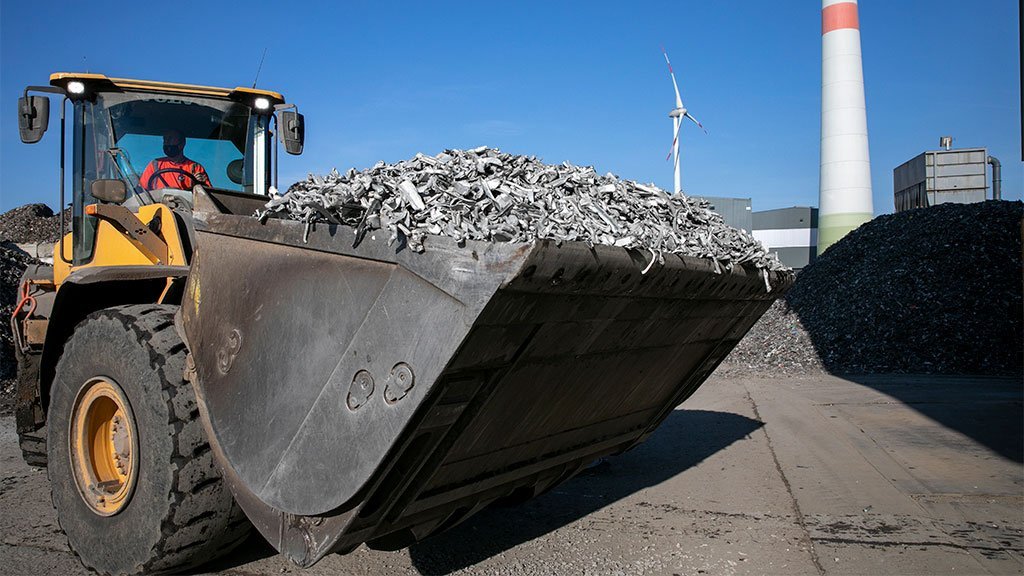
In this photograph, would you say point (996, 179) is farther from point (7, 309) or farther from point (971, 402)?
point (7, 309)

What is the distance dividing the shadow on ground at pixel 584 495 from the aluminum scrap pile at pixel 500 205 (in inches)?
69.6

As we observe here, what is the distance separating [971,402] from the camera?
27.2 feet

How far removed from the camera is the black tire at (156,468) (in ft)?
10.2

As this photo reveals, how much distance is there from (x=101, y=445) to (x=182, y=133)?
2.08m

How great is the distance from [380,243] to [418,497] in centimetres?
99

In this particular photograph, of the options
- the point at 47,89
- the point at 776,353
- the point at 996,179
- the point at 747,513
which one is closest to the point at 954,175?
the point at 996,179

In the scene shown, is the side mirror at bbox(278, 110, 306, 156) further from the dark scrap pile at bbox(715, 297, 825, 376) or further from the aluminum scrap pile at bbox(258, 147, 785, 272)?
the dark scrap pile at bbox(715, 297, 825, 376)

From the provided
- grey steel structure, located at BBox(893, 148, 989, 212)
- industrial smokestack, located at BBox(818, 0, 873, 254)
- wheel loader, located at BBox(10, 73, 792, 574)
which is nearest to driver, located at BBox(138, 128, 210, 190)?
wheel loader, located at BBox(10, 73, 792, 574)

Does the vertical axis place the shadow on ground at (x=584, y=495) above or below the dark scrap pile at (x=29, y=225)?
below

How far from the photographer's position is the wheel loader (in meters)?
2.52

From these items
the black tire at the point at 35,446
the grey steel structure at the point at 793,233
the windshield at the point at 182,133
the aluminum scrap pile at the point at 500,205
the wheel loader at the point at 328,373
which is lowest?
the black tire at the point at 35,446

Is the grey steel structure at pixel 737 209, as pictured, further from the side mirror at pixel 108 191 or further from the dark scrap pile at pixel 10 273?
the side mirror at pixel 108 191

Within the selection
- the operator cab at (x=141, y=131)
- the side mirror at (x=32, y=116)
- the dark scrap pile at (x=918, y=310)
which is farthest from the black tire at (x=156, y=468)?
the dark scrap pile at (x=918, y=310)

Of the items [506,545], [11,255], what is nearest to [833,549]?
[506,545]
